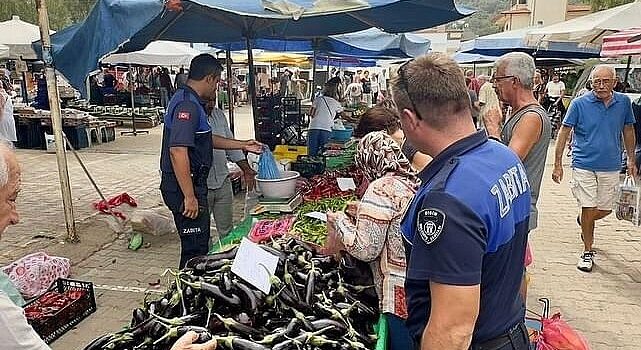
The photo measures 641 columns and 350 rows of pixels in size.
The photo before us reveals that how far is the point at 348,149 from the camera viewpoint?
27.6ft

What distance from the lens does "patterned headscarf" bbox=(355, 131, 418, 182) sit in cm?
268

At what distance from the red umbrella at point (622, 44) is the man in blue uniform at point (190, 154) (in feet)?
20.2

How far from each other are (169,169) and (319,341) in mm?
2434

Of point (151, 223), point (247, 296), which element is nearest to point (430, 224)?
point (247, 296)

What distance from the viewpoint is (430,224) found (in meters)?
1.60

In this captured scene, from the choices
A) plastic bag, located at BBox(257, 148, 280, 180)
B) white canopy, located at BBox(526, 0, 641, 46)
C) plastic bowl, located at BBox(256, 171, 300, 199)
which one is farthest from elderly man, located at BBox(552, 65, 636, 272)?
plastic bag, located at BBox(257, 148, 280, 180)

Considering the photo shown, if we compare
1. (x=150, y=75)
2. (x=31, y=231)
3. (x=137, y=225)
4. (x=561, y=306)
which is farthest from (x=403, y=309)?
(x=150, y=75)

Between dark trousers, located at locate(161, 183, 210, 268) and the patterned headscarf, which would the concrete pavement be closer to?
dark trousers, located at locate(161, 183, 210, 268)

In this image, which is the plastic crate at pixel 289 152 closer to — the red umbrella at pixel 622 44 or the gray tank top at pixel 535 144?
the gray tank top at pixel 535 144

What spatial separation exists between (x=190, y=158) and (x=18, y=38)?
1133 centimetres

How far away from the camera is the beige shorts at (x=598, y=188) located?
5.48m

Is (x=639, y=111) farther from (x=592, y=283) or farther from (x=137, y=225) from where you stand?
(x=137, y=225)

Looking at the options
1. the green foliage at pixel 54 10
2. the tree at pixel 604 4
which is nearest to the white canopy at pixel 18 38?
the green foliage at pixel 54 10

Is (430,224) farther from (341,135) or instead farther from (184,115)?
(341,135)
